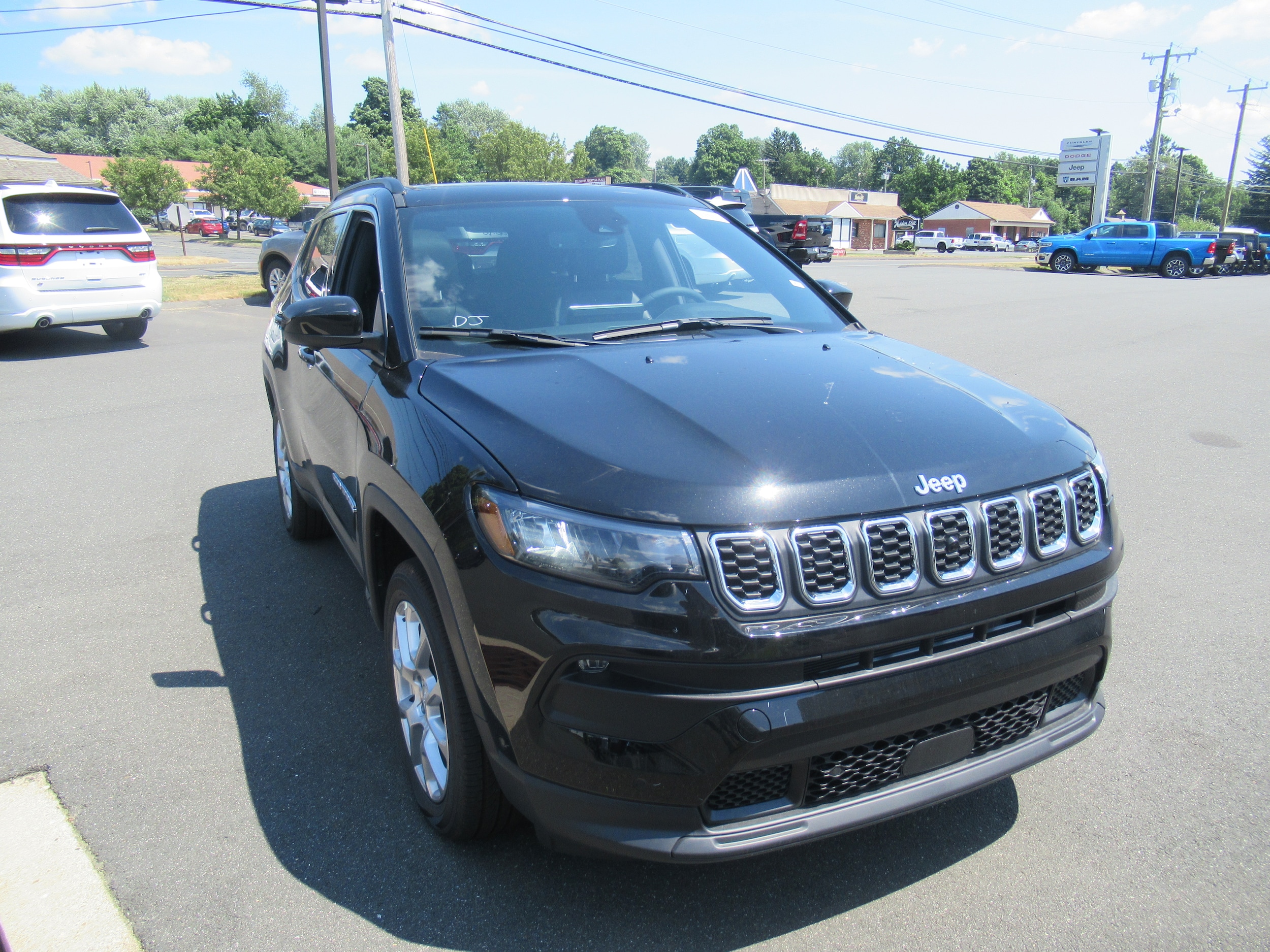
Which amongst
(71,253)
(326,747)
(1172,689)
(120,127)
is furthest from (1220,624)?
(120,127)

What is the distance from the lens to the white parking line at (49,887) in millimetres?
2211

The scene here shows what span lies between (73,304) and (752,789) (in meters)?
11.7

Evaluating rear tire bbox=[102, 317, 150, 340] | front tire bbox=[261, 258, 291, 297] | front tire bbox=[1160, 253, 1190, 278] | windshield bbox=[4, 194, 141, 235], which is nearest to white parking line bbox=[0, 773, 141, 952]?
windshield bbox=[4, 194, 141, 235]

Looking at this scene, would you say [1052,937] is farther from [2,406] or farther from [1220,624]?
[2,406]

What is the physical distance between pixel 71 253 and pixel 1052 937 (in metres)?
12.2

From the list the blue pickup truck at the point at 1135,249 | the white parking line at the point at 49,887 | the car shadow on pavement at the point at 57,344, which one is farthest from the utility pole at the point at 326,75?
the blue pickup truck at the point at 1135,249

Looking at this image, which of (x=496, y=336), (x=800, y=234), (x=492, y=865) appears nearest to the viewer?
(x=492, y=865)

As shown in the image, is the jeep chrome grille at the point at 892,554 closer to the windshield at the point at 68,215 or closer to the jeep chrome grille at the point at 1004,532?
the jeep chrome grille at the point at 1004,532

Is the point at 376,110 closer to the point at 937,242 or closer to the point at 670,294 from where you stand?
the point at 937,242

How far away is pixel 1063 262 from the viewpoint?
33656mm

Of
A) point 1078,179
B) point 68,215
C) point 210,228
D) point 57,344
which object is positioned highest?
point 1078,179

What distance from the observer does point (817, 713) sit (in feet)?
6.26

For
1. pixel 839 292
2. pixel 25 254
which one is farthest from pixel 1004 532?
pixel 25 254

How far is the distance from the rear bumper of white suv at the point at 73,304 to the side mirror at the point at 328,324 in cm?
971
